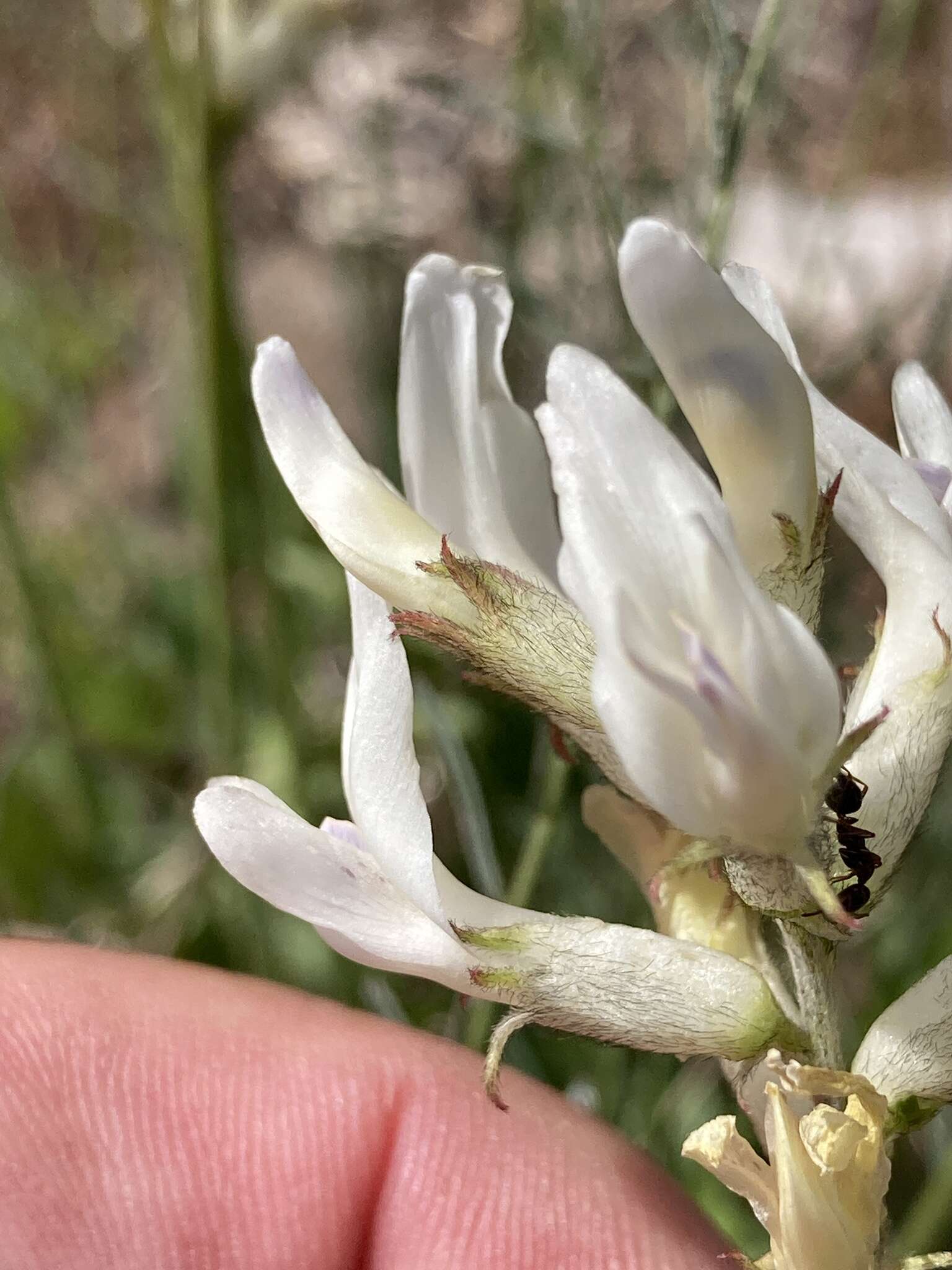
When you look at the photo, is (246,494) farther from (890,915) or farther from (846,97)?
(846,97)

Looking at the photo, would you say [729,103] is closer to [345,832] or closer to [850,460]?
[850,460]

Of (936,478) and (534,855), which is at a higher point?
(936,478)

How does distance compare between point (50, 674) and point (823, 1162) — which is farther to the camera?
point (50, 674)

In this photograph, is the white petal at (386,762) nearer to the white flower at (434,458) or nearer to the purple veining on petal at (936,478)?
the white flower at (434,458)

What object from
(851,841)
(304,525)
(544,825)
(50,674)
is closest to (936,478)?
(851,841)

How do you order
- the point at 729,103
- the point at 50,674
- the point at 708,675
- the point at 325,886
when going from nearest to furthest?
1. the point at 708,675
2. the point at 325,886
3. the point at 729,103
4. the point at 50,674

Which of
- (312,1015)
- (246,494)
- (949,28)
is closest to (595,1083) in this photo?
(312,1015)
